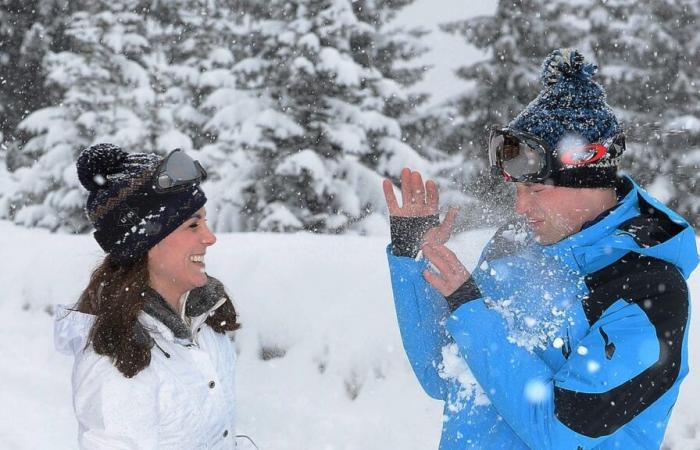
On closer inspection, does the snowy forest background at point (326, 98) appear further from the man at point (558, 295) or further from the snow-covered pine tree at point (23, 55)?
the man at point (558, 295)

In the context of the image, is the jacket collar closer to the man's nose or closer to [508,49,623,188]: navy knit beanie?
the man's nose

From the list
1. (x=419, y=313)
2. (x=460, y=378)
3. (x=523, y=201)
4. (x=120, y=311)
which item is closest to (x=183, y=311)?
(x=120, y=311)

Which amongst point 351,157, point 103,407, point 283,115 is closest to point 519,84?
point 351,157

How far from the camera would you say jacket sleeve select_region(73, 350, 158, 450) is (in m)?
2.06

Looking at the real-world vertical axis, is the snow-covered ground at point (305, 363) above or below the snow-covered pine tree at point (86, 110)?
above

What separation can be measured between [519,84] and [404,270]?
12.9m

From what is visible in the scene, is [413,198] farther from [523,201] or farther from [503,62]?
[503,62]

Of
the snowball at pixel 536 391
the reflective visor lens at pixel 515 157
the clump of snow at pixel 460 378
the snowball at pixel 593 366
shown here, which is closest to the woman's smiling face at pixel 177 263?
the clump of snow at pixel 460 378

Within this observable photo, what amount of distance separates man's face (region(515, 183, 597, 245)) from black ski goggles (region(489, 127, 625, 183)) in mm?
53

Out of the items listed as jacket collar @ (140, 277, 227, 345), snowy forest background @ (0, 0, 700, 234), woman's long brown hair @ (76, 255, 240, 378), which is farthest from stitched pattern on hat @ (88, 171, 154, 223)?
snowy forest background @ (0, 0, 700, 234)

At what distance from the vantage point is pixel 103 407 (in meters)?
2.06

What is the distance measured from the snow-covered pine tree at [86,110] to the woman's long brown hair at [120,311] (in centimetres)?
1442

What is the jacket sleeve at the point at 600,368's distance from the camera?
1.76 m

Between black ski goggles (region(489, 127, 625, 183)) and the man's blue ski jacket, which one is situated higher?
black ski goggles (region(489, 127, 625, 183))
